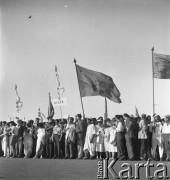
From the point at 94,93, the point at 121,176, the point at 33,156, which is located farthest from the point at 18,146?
the point at 121,176

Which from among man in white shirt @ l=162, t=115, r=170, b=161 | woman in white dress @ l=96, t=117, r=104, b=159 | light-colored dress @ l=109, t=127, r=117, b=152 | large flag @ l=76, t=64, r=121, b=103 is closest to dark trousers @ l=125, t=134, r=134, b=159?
light-colored dress @ l=109, t=127, r=117, b=152

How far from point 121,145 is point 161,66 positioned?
4.00 metres

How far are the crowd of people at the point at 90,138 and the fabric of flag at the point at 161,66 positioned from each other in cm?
250

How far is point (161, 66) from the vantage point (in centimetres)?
2142

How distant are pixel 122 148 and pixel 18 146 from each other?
570 centimetres

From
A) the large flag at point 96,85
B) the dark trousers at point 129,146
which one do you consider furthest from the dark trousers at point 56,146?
the dark trousers at point 129,146

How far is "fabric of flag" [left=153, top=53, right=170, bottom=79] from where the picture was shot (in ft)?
69.4

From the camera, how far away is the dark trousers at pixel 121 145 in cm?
1902

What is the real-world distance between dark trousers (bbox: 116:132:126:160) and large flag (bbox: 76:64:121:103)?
10.7ft

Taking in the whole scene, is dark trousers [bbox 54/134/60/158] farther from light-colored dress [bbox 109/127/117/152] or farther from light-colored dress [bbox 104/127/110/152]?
light-colored dress [bbox 109/127/117/152]

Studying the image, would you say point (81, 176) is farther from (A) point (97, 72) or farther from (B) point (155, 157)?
(A) point (97, 72)

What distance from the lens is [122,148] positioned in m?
19.1

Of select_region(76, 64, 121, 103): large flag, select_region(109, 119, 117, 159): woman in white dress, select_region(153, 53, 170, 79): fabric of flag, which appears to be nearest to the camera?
select_region(109, 119, 117, 159): woman in white dress

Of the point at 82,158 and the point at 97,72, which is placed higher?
the point at 97,72
